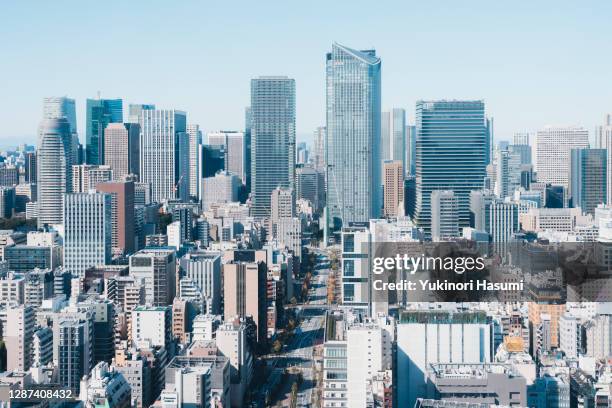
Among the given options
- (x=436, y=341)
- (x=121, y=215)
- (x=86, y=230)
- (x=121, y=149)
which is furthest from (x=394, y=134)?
(x=436, y=341)

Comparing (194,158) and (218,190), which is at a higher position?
(194,158)

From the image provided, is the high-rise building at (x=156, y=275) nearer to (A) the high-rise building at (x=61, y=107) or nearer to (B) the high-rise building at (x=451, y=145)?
(B) the high-rise building at (x=451, y=145)

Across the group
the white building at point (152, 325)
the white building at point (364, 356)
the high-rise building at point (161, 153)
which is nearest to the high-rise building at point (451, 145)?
the high-rise building at point (161, 153)

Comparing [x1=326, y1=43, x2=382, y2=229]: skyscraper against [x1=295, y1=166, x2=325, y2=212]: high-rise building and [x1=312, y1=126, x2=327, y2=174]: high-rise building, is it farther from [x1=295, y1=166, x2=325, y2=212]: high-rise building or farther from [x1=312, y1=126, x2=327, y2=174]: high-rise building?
[x1=312, y1=126, x2=327, y2=174]: high-rise building

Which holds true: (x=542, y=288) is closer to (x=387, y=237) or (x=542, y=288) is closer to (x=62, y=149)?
(x=387, y=237)

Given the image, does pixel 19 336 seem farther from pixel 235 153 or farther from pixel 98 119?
pixel 235 153

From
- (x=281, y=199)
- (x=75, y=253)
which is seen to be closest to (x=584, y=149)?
(x=281, y=199)

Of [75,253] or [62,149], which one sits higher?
[62,149]
